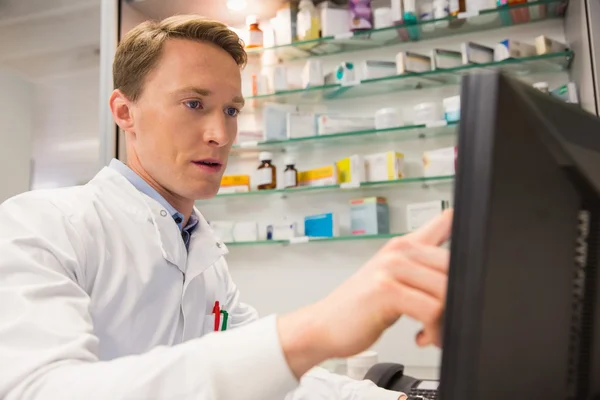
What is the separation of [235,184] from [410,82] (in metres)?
0.79

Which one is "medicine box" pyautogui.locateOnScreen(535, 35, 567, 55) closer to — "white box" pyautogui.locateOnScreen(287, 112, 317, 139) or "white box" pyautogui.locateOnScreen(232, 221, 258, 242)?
"white box" pyautogui.locateOnScreen(287, 112, 317, 139)

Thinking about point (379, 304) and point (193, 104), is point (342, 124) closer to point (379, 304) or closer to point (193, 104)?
point (193, 104)

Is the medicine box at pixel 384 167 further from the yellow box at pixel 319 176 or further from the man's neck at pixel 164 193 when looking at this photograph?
the man's neck at pixel 164 193

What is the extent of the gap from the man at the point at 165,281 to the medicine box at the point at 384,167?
2.61ft

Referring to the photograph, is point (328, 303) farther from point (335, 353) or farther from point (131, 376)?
point (131, 376)

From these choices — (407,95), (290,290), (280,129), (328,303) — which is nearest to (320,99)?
(280,129)

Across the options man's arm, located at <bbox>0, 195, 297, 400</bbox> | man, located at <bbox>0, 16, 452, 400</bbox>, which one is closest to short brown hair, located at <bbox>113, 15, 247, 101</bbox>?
man, located at <bbox>0, 16, 452, 400</bbox>

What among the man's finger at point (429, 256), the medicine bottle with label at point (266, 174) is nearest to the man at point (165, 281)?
the man's finger at point (429, 256)

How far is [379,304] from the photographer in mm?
465

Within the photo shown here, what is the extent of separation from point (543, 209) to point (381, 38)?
1858mm

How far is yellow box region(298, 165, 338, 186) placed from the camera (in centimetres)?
209

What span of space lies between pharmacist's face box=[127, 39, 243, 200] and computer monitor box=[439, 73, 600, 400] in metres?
0.83

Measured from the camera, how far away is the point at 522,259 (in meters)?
0.40

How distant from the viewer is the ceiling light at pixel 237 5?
224 centimetres
